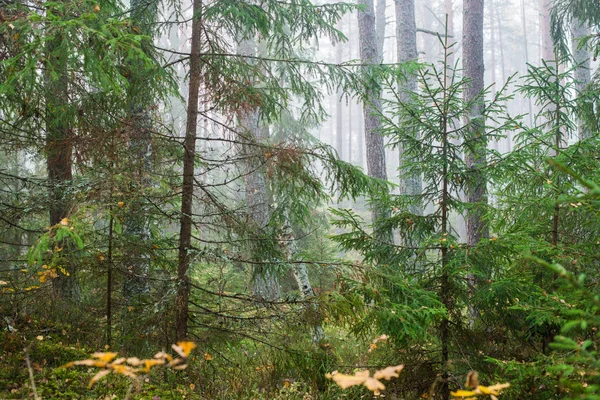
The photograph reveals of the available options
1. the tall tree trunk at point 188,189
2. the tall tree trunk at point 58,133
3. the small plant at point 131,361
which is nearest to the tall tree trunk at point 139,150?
the tall tree trunk at point 188,189

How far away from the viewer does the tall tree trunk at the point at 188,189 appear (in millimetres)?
4836

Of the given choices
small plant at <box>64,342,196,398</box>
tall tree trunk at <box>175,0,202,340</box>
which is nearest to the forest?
tall tree trunk at <box>175,0,202,340</box>

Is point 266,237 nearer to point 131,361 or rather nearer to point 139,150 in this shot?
point 139,150

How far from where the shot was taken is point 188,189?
520 centimetres

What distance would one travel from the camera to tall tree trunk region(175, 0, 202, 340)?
15.9 ft

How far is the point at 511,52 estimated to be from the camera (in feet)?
173

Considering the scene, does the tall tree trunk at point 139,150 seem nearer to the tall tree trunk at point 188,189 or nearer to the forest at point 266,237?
the forest at point 266,237

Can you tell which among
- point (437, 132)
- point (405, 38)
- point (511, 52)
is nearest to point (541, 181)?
point (437, 132)

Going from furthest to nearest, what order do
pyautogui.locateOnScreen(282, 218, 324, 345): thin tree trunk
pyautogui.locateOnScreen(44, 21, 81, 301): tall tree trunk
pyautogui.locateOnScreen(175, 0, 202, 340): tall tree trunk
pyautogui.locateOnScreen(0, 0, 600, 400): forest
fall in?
pyautogui.locateOnScreen(44, 21, 81, 301): tall tree trunk → pyautogui.locateOnScreen(175, 0, 202, 340): tall tree trunk → pyautogui.locateOnScreen(282, 218, 324, 345): thin tree trunk → pyautogui.locateOnScreen(0, 0, 600, 400): forest

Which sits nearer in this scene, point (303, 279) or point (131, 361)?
point (131, 361)

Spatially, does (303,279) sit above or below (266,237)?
below

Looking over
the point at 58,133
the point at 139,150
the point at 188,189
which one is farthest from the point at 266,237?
the point at 58,133

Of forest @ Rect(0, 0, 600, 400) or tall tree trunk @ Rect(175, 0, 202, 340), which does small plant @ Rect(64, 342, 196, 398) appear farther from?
tall tree trunk @ Rect(175, 0, 202, 340)

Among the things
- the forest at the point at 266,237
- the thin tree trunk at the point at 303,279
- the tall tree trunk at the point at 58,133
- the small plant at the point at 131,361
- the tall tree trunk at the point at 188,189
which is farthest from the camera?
the tall tree trunk at the point at 58,133
